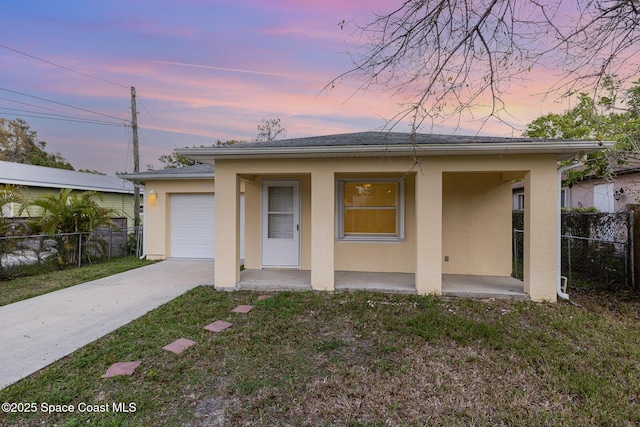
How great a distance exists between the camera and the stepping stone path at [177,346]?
2.87m

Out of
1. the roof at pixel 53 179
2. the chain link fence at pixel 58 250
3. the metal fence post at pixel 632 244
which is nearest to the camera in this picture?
the metal fence post at pixel 632 244

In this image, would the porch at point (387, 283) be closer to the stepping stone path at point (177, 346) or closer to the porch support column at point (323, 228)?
the porch support column at point (323, 228)

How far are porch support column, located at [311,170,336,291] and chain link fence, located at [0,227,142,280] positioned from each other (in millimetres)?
6642

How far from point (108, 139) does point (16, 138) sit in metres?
20.5

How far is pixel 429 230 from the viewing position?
5.24 meters

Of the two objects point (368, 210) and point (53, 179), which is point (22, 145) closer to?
point (53, 179)

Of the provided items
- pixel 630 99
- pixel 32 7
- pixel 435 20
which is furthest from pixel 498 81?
pixel 32 7

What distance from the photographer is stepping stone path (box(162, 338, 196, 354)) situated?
331cm

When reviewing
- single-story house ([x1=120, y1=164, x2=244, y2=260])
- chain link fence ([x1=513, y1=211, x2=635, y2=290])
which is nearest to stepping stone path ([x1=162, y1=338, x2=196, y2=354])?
single-story house ([x1=120, y1=164, x2=244, y2=260])

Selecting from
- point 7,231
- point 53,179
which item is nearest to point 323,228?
point 7,231

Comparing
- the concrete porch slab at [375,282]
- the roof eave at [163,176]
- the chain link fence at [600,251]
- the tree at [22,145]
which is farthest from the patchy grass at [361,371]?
the tree at [22,145]

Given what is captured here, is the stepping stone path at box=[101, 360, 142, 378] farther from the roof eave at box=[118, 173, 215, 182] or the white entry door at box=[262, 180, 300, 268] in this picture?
the roof eave at box=[118, 173, 215, 182]

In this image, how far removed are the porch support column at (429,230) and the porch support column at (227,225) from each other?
340cm

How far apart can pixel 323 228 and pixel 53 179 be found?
643 inches
